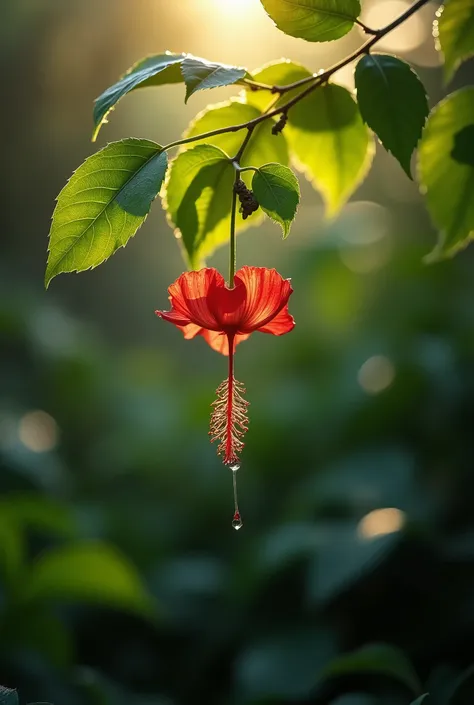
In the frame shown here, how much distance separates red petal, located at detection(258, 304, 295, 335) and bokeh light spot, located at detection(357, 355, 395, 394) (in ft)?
3.49

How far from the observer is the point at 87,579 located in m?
1.13

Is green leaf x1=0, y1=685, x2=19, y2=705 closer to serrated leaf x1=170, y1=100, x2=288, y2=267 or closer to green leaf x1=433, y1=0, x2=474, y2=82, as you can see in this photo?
serrated leaf x1=170, y1=100, x2=288, y2=267

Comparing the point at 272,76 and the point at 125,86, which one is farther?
the point at 272,76

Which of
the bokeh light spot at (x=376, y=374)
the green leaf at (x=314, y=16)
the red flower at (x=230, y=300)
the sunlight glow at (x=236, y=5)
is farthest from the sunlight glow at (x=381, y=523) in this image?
the sunlight glow at (x=236, y=5)

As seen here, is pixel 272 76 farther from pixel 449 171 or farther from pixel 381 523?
pixel 381 523

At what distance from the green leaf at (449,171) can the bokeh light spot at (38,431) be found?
3.92 feet

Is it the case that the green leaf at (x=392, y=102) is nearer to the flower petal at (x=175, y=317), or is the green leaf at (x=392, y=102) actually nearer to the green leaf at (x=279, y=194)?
the green leaf at (x=279, y=194)

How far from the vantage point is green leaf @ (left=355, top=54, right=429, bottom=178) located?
2.01 feet

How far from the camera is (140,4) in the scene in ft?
9.45

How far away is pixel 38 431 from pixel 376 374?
2.67 feet

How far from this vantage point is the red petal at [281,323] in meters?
0.61

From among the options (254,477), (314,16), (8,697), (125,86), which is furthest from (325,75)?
(254,477)

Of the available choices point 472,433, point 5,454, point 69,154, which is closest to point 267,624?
point 472,433

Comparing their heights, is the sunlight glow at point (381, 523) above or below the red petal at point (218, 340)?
below
